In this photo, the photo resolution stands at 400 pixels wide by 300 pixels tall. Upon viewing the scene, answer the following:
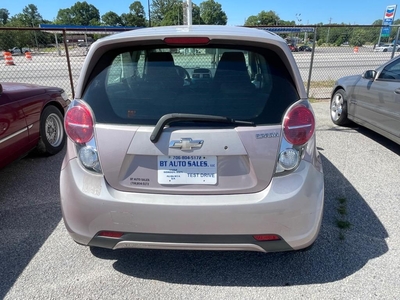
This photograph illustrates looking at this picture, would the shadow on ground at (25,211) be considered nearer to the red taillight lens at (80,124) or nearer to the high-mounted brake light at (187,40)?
the red taillight lens at (80,124)

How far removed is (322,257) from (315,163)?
88cm

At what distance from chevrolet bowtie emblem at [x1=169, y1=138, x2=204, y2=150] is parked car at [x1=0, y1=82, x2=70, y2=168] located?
8.18 feet

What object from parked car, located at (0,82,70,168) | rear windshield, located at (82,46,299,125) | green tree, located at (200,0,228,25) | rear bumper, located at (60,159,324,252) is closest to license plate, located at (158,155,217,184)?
rear bumper, located at (60,159,324,252)

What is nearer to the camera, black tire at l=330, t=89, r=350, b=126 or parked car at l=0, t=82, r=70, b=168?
parked car at l=0, t=82, r=70, b=168

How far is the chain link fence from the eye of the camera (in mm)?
7488

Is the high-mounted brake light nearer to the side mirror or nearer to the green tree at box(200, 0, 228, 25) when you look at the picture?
the side mirror

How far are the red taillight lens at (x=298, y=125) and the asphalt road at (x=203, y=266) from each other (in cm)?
108

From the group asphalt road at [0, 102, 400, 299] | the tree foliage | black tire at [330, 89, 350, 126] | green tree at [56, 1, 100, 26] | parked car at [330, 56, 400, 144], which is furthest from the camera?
green tree at [56, 1, 100, 26]

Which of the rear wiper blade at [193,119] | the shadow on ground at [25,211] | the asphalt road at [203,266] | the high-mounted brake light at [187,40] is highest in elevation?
the high-mounted brake light at [187,40]

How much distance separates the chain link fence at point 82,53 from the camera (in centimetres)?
749

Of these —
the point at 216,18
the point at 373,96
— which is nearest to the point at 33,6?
the point at 216,18

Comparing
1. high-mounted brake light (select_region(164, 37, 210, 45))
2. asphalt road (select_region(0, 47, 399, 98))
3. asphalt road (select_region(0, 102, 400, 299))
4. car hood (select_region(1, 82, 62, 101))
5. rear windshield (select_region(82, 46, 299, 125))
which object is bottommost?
asphalt road (select_region(0, 102, 400, 299))

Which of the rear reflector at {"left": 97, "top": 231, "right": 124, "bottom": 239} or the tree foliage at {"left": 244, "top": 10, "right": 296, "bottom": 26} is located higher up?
the tree foliage at {"left": 244, "top": 10, "right": 296, "bottom": 26}

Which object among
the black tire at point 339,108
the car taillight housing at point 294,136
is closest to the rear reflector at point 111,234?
the car taillight housing at point 294,136
